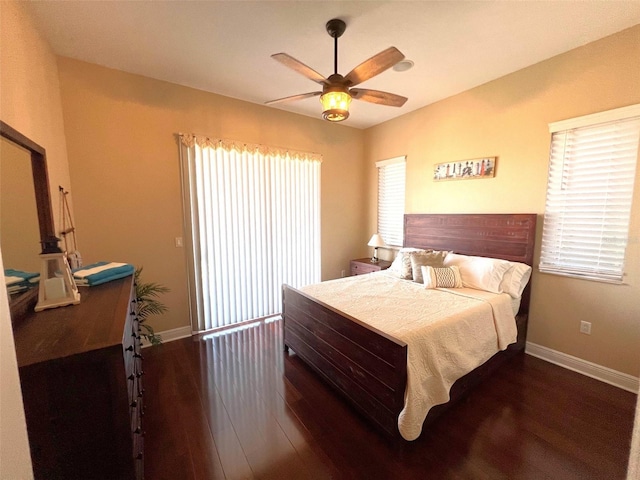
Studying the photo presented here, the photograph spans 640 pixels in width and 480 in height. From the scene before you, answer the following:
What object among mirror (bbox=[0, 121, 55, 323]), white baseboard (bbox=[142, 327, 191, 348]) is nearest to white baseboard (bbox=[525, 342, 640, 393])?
white baseboard (bbox=[142, 327, 191, 348])

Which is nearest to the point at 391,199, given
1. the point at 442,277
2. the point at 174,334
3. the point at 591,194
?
the point at 442,277

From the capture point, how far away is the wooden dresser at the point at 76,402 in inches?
36.4

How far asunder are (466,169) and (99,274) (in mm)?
3600

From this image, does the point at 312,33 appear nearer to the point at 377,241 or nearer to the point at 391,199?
the point at 391,199

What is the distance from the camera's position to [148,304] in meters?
2.80

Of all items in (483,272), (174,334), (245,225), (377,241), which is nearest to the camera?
(483,272)

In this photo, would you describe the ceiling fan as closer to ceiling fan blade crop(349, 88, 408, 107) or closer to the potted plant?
ceiling fan blade crop(349, 88, 408, 107)

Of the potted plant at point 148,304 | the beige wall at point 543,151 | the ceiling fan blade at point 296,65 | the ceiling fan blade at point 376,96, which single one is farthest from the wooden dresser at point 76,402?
the beige wall at point 543,151

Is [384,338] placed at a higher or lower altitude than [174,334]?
higher

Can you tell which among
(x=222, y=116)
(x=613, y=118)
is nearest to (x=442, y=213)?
(x=613, y=118)

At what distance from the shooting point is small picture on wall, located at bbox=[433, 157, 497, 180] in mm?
2912

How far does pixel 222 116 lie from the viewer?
3154mm

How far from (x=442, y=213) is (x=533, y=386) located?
1947mm

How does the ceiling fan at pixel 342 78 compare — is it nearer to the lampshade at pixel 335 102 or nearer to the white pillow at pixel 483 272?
the lampshade at pixel 335 102
